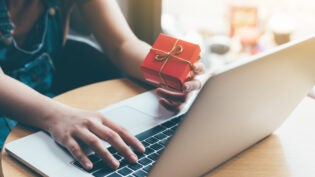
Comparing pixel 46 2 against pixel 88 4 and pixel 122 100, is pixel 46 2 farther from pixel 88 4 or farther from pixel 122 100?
pixel 122 100

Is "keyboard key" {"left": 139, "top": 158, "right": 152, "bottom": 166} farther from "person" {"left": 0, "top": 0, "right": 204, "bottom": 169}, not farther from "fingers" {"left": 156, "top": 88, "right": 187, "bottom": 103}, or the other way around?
"fingers" {"left": 156, "top": 88, "right": 187, "bottom": 103}

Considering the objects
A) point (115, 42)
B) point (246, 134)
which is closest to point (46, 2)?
point (115, 42)

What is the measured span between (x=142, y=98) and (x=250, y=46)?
3.67ft

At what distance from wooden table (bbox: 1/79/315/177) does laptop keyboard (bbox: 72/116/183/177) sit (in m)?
0.09

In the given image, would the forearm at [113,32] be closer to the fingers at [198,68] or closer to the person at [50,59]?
the person at [50,59]

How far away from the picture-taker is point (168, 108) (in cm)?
92

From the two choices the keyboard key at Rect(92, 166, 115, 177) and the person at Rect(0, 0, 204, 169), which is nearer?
the keyboard key at Rect(92, 166, 115, 177)

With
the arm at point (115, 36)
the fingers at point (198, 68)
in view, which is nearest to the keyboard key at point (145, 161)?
the fingers at point (198, 68)

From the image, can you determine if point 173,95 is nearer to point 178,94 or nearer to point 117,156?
point 178,94

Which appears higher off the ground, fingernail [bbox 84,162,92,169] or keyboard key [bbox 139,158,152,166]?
fingernail [bbox 84,162,92,169]

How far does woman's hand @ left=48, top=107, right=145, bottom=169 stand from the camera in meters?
0.72

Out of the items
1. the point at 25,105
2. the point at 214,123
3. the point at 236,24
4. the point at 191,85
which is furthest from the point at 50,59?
the point at 236,24

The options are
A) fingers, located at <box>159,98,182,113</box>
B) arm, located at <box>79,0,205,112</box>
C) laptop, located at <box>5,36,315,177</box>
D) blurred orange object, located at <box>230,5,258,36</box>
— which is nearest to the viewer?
laptop, located at <box>5,36,315,177</box>

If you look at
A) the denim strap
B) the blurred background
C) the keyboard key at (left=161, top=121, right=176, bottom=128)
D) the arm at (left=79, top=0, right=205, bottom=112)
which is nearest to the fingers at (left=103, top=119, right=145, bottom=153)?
the keyboard key at (left=161, top=121, right=176, bottom=128)
